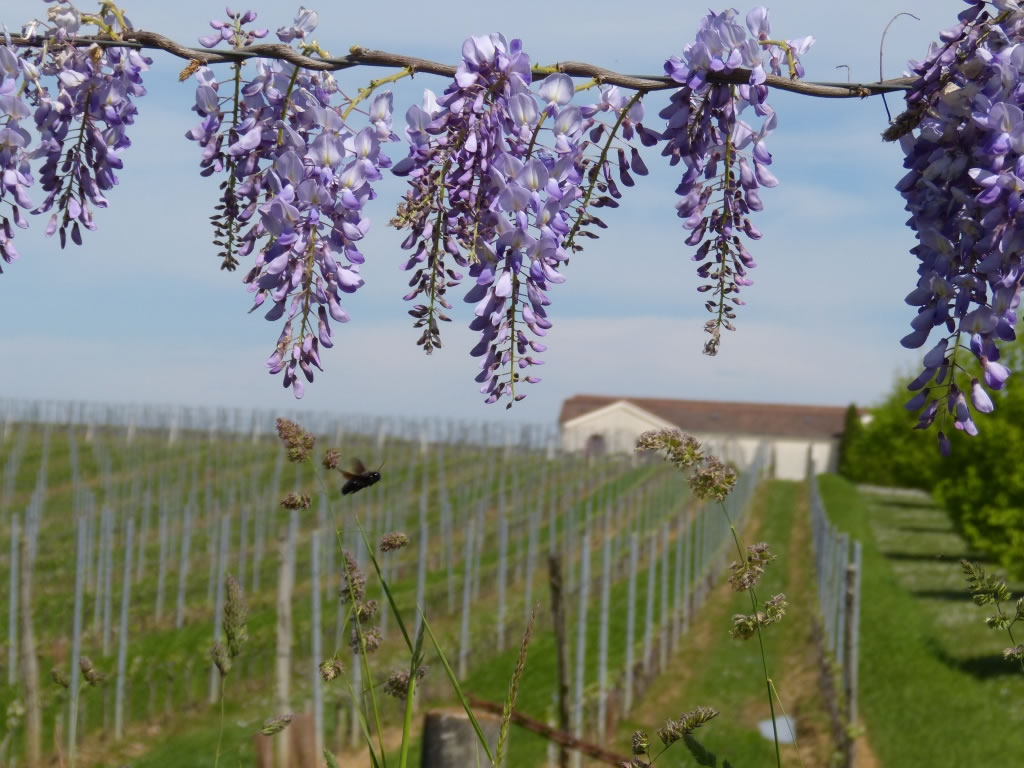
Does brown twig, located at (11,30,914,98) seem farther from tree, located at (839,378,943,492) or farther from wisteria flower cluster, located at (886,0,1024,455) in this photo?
tree, located at (839,378,943,492)

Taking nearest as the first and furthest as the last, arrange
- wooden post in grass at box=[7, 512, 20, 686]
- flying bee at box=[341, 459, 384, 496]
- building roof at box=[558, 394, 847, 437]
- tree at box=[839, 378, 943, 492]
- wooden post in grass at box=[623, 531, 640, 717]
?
flying bee at box=[341, 459, 384, 496] → wooden post in grass at box=[623, 531, 640, 717] → wooden post in grass at box=[7, 512, 20, 686] → tree at box=[839, 378, 943, 492] → building roof at box=[558, 394, 847, 437]

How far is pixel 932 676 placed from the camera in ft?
45.7

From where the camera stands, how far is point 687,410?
7844 centimetres

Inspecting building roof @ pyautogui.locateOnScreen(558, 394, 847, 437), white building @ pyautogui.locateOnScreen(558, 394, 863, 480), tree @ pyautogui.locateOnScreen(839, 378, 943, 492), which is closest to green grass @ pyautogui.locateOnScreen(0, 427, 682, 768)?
tree @ pyautogui.locateOnScreen(839, 378, 943, 492)

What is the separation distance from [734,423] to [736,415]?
1009 millimetres

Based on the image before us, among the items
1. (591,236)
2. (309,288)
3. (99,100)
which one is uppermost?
(99,100)

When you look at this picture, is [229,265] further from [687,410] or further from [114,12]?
[687,410]

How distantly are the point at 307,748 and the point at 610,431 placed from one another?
66.7 metres

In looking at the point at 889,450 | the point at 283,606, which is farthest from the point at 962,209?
the point at 889,450

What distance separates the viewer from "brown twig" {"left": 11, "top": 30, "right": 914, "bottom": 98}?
78.5 inches

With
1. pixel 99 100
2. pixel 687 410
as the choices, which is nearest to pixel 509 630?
pixel 99 100

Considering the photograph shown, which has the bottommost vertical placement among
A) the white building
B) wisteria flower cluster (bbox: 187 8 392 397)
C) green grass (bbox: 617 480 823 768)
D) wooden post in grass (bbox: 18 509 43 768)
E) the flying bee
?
green grass (bbox: 617 480 823 768)

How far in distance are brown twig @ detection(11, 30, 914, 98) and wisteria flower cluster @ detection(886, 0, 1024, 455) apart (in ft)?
0.34

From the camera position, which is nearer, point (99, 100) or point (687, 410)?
point (99, 100)
